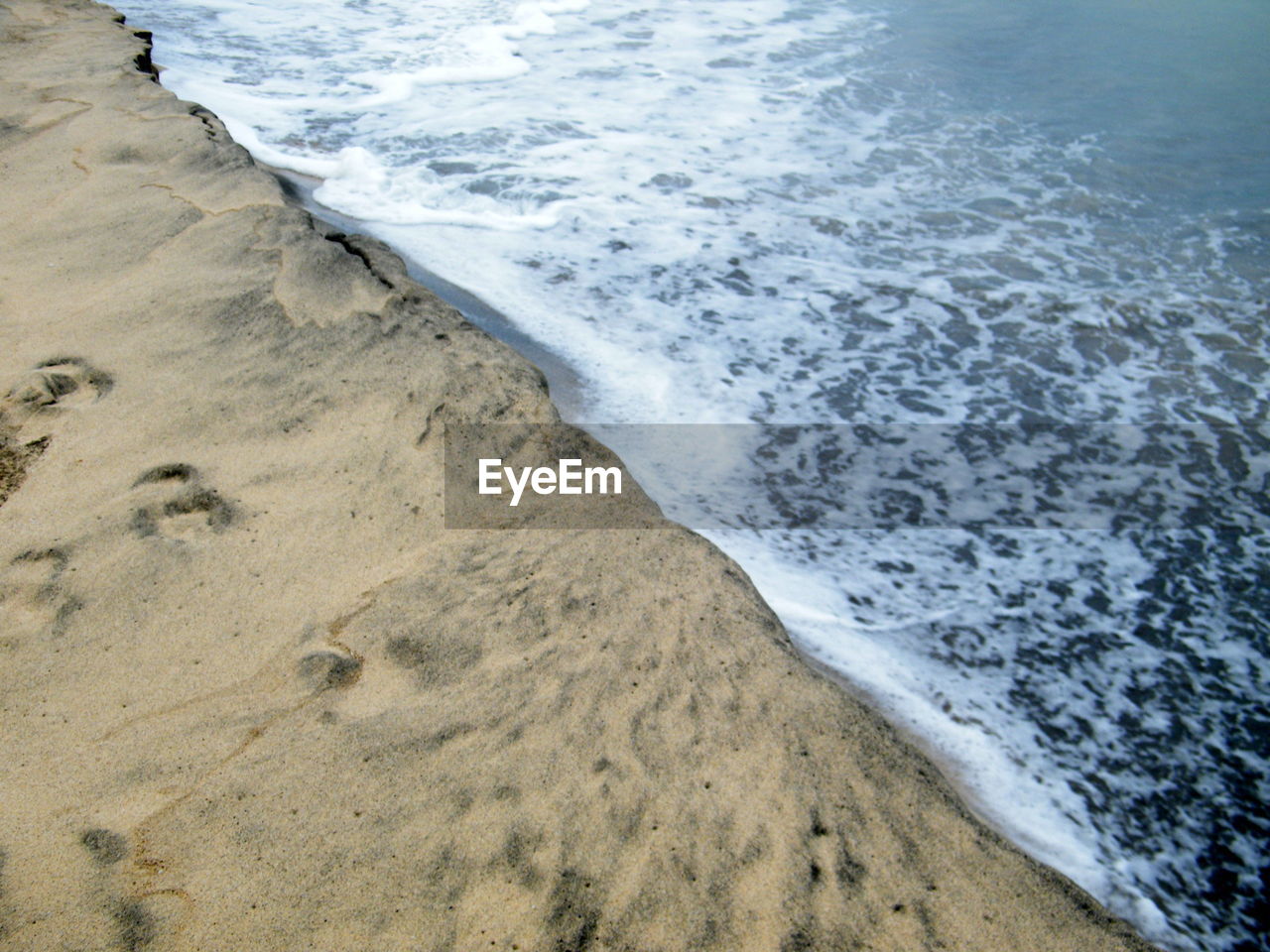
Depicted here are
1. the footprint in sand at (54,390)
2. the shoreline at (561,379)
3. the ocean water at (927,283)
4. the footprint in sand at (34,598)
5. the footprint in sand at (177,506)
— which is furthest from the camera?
the footprint in sand at (54,390)

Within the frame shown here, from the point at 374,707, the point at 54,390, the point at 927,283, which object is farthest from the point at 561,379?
the point at 927,283

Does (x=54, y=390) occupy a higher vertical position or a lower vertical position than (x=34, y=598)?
higher

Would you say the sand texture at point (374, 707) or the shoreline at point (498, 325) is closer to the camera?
the sand texture at point (374, 707)

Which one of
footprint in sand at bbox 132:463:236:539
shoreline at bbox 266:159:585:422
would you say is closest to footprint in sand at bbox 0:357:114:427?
footprint in sand at bbox 132:463:236:539

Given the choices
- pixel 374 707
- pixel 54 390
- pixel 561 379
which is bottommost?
pixel 561 379

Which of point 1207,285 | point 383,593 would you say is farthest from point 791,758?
point 1207,285

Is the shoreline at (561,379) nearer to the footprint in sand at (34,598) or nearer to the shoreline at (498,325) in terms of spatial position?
the shoreline at (498,325)

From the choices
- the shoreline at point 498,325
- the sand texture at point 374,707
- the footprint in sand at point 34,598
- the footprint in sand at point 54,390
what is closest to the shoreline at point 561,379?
the shoreline at point 498,325

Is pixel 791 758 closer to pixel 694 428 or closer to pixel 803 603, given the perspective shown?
pixel 803 603

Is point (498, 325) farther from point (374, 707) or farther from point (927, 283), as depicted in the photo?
point (374, 707)
